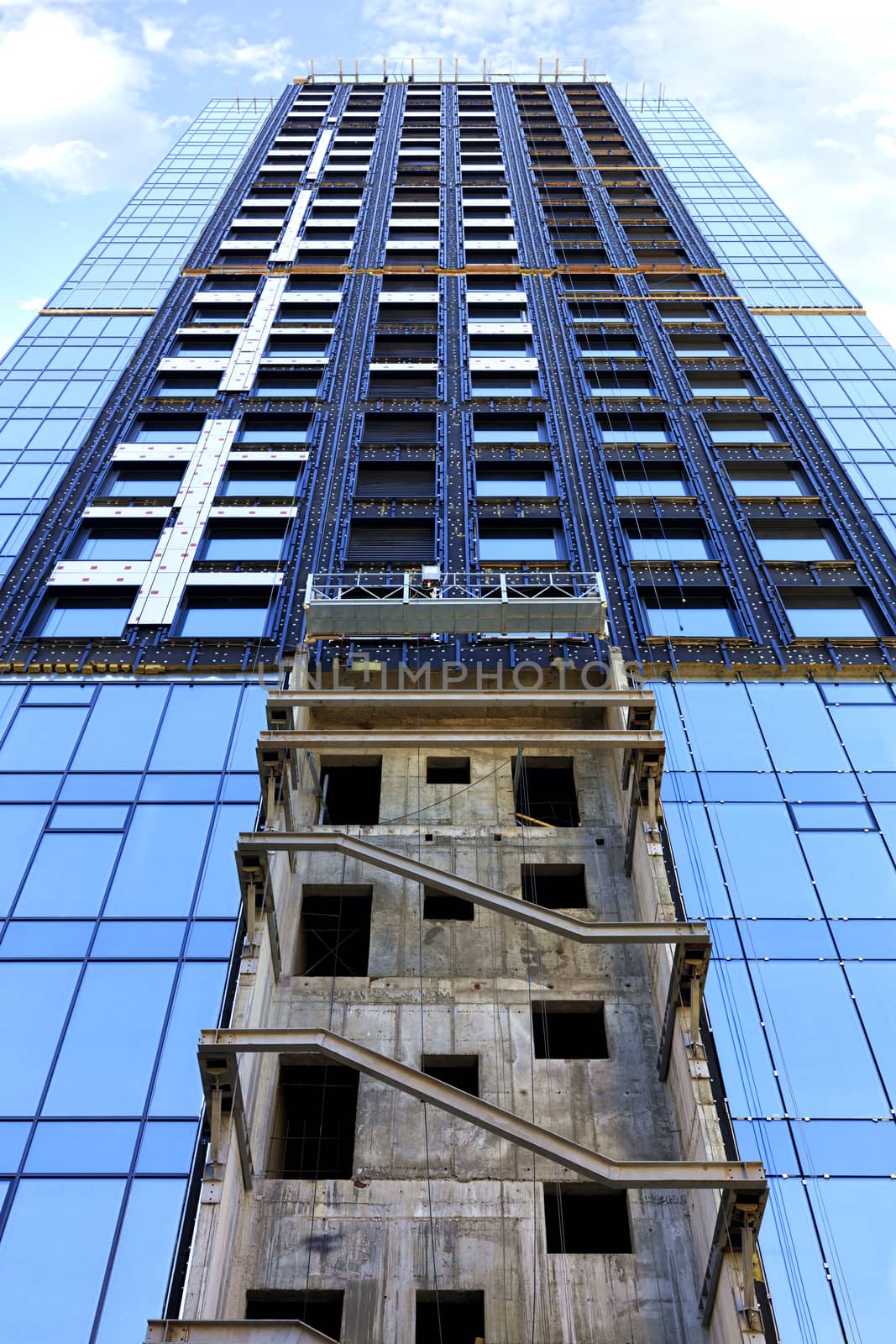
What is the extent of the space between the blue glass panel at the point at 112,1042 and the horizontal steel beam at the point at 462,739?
527 cm

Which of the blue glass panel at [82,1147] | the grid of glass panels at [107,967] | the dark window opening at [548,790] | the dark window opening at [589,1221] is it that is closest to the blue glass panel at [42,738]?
the grid of glass panels at [107,967]

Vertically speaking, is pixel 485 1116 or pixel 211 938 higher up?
pixel 211 938

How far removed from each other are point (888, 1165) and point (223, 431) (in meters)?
30.6

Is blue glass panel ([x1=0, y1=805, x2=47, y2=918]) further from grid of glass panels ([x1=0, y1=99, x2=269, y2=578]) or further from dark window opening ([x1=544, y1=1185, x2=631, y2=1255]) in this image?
dark window opening ([x1=544, y1=1185, x2=631, y2=1255])

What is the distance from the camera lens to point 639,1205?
62.5ft

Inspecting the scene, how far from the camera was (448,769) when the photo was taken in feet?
89.9

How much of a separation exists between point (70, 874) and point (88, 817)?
5.34 ft

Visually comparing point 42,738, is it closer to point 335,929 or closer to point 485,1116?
point 335,929

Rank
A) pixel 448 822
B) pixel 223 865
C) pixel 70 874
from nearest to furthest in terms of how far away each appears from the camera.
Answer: pixel 70 874 < pixel 223 865 < pixel 448 822

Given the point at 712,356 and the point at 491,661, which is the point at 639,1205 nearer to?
the point at 491,661

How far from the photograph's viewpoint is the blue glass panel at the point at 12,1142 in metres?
19.4

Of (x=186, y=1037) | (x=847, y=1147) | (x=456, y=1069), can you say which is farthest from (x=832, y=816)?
(x=186, y=1037)

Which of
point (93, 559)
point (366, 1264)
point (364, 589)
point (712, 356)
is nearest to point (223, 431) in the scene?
point (93, 559)

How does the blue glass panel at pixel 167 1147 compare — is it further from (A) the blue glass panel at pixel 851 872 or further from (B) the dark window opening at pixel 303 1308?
(A) the blue glass panel at pixel 851 872
